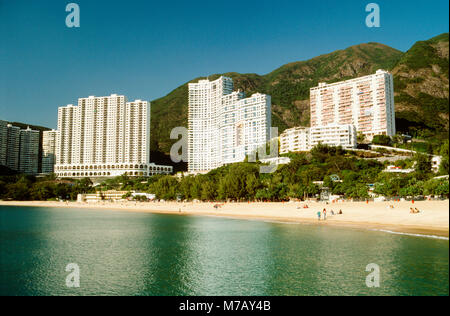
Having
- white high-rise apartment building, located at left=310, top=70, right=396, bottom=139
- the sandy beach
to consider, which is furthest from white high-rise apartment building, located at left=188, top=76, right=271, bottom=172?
the sandy beach

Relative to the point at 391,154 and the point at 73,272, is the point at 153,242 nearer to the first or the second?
the point at 73,272

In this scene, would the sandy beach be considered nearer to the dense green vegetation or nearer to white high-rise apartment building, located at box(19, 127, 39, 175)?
the dense green vegetation

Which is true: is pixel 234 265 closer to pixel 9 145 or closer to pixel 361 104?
pixel 361 104

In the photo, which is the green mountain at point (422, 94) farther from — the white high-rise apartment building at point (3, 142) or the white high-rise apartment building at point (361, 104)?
the white high-rise apartment building at point (3, 142)

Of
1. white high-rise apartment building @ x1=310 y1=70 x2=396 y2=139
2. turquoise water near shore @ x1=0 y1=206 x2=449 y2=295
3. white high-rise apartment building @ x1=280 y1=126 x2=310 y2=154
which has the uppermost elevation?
white high-rise apartment building @ x1=310 y1=70 x2=396 y2=139

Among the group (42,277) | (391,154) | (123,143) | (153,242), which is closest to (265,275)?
(42,277)

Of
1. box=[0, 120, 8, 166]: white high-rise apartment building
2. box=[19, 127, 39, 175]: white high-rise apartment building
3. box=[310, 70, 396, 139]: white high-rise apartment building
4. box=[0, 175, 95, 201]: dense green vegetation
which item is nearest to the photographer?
box=[0, 175, 95, 201]: dense green vegetation
